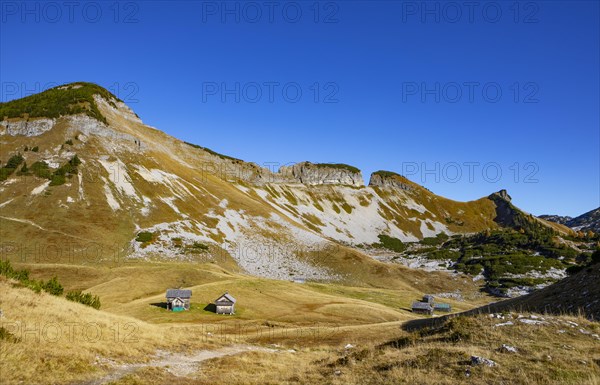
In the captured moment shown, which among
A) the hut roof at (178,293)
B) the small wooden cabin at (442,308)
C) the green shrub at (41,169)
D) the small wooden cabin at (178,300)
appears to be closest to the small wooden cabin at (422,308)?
the small wooden cabin at (442,308)

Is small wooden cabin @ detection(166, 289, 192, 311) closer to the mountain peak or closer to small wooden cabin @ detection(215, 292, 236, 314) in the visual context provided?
small wooden cabin @ detection(215, 292, 236, 314)

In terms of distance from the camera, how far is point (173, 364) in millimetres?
26453

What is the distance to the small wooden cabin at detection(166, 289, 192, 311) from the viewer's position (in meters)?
67.4

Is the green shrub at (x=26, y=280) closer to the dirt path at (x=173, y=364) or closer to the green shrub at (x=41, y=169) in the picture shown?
the dirt path at (x=173, y=364)

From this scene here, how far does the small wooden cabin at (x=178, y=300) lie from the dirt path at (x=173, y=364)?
35.3 metres

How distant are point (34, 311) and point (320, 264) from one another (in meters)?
100

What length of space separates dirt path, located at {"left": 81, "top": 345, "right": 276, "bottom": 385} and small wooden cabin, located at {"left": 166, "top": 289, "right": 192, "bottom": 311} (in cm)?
3529

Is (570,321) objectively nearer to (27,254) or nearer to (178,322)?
(178,322)

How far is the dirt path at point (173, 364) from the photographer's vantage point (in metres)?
21.2

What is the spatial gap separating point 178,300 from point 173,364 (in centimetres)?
4412

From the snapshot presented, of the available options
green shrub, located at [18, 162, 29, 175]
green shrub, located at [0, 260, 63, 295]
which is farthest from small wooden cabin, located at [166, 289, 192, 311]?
green shrub, located at [18, 162, 29, 175]

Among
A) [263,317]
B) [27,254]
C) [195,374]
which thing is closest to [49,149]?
[27,254]

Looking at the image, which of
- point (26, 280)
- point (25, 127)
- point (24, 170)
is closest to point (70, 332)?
point (26, 280)

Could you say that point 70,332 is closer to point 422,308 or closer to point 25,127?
point 422,308
